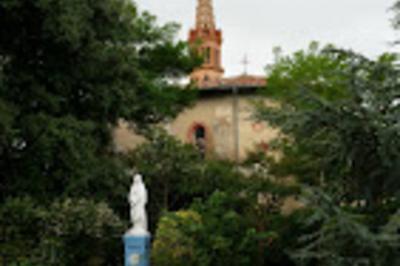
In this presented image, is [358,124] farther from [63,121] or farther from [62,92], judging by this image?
[62,92]

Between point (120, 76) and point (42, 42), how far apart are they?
2099mm

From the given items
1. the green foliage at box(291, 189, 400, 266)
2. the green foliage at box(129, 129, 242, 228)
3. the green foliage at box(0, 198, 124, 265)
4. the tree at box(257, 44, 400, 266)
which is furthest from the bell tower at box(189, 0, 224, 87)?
the green foliage at box(291, 189, 400, 266)

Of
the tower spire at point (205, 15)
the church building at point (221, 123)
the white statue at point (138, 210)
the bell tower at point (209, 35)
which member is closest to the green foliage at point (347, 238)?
the white statue at point (138, 210)

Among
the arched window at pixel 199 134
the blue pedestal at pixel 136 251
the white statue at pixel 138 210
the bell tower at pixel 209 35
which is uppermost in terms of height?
the bell tower at pixel 209 35

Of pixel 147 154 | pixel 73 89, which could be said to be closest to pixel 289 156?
pixel 147 154

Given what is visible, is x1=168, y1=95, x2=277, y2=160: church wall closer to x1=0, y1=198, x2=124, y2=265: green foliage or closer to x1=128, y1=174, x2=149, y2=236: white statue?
x1=128, y1=174, x2=149, y2=236: white statue

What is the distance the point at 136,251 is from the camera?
11.3 meters

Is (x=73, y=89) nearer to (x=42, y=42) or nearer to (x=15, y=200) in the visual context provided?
(x=42, y=42)

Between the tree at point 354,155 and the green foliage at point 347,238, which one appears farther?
the tree at point 354,155

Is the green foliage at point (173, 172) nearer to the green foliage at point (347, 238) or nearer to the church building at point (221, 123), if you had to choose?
the church building at point (221, 123)

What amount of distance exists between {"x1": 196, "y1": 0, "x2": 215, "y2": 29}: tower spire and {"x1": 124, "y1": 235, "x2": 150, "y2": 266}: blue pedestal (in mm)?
40406

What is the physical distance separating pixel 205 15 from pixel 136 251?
41.7 m

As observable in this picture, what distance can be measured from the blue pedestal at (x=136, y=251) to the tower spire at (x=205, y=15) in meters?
40.4

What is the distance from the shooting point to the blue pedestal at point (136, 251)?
Result: 11.2 m
